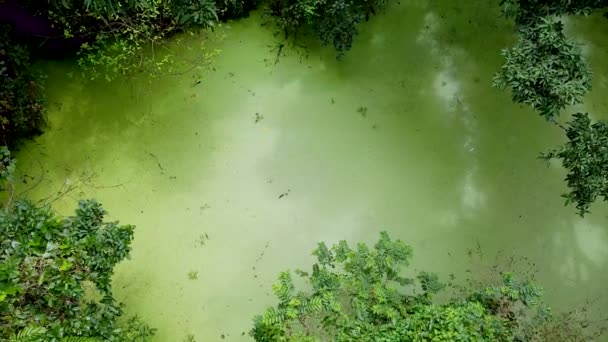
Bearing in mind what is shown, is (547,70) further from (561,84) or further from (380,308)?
(380,308)

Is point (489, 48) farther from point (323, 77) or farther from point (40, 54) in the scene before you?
point (40, 54)

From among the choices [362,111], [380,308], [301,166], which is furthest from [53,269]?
[362,111]

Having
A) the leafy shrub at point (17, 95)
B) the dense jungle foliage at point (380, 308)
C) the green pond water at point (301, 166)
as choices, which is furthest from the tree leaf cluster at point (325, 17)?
the leafy shrub at point (17, 95)

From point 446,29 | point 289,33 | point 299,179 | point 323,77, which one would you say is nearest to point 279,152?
point 299,179

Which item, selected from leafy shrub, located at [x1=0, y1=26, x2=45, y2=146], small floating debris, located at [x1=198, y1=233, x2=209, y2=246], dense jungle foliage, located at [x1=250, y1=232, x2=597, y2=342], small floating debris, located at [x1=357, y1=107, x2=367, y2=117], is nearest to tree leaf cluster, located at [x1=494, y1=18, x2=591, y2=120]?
dense jungle foliage, located at [x1=250, y1=232, x2=597, y2=342]

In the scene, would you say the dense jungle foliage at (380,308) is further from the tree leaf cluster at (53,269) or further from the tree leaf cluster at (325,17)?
the tree leaf cluster at (325,17)

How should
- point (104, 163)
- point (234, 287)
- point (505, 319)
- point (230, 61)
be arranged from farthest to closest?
1. point (230, 61)
2. point (104, 163)
3. point (234, 287)
4. point (505, 319)
